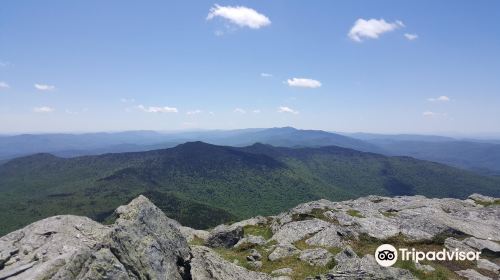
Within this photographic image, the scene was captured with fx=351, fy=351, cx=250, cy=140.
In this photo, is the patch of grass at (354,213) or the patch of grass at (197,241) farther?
the patch of grass at (354,213)

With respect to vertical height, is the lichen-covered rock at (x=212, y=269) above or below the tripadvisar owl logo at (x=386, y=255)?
above

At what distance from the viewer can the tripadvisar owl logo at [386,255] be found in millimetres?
35672

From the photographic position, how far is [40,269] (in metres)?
25.5

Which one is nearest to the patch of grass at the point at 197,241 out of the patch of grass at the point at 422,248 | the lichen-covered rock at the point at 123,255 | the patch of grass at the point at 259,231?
the patch of grass at the point at 259,231

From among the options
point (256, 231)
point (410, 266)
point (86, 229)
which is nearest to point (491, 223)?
point (410, 266)

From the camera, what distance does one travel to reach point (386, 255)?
127 ft

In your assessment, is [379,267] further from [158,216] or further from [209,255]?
[158,216]

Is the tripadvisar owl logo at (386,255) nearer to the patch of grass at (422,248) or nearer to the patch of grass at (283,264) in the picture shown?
the patch of grass at (422,248)

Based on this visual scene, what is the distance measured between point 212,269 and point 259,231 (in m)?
32.3

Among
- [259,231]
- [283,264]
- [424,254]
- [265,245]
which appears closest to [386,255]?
[424,254]

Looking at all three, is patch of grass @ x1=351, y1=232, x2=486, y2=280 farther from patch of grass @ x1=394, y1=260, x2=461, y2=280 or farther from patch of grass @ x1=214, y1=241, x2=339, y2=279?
patch of grass @ x1=214, y1=241, x2=339, y2=279

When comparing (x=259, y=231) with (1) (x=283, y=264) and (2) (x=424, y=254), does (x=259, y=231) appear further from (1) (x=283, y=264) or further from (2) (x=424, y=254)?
(2) (x=424, y=254)

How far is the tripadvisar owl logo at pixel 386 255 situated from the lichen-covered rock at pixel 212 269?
1287 cm

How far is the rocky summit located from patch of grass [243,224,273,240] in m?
0.19
